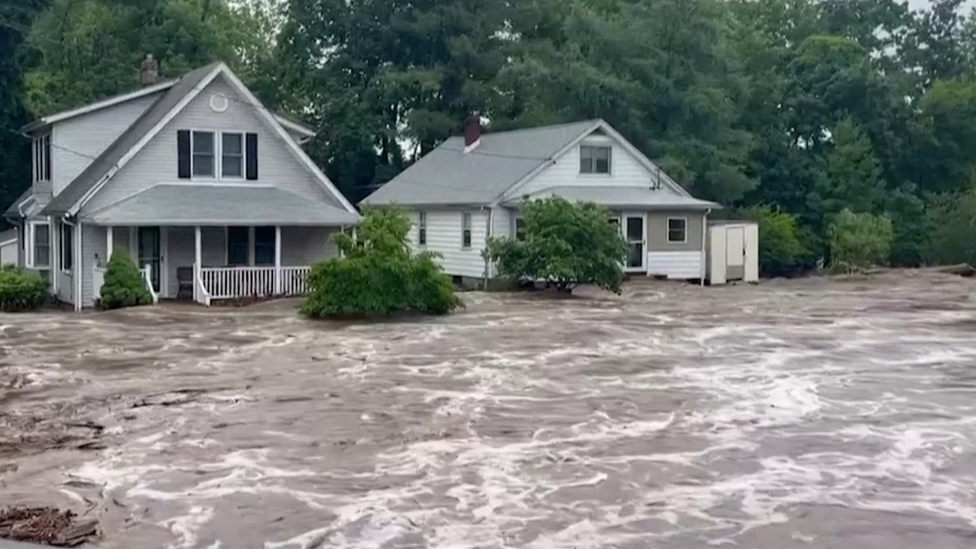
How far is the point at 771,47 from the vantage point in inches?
2263

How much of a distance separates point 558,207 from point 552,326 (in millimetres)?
7358

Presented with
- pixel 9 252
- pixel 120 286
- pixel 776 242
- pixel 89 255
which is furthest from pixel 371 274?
pixel 776 242

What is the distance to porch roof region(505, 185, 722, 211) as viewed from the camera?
3512 centimetres

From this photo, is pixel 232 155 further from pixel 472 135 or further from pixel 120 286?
pixel 472 135

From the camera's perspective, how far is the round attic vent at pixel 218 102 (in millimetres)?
30000

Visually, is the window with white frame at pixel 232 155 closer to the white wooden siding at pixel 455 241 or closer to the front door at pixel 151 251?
the front door at pixel 151 251

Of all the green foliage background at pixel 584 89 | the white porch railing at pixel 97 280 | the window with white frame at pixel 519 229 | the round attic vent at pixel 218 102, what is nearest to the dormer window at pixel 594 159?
the window with white frame at pixel 519 229

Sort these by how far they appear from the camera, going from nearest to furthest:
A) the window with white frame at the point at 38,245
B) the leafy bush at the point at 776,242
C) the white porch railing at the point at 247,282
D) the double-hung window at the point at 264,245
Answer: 1. the white porch railing at the point at 247,282
2. the double-hung window at the point at 264,245
3. the window with white frame at the point at 38,245
4. the leafy bush at the point at 776,242

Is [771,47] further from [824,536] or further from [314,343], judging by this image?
[824,536]

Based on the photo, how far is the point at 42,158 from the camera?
107 feet

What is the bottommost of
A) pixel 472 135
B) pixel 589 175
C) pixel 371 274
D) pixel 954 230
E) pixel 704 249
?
pixel 371 274

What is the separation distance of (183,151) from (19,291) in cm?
523

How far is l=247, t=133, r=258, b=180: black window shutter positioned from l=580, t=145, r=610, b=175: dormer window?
10.4 meters

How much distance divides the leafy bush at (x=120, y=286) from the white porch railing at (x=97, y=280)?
52 cm
